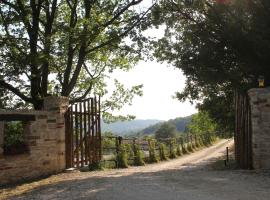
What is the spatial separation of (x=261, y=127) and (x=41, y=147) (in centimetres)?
668

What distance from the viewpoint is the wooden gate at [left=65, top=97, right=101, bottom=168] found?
1466 centimetres

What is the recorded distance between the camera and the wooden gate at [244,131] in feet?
45.8

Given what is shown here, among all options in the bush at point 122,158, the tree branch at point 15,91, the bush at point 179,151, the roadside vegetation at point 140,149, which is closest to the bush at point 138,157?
the roadside vegetation at point 140,149

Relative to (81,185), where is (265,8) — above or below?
above

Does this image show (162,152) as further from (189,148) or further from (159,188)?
(159,188)

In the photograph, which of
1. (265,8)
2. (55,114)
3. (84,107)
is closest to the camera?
(55,114)

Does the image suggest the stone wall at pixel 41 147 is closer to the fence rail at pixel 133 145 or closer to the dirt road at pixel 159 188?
the dirt road at pixel 159 188

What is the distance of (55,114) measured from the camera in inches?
551

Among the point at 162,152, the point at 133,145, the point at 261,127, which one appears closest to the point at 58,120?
the point at 261,127

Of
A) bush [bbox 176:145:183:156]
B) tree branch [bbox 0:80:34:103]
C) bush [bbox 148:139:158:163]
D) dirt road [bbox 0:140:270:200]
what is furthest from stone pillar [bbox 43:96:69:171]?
bush [bbox 176:145:183:156]

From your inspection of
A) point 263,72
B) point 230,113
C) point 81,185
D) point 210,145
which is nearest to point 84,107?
point 81,185

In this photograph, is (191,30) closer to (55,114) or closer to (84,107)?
(84,107)

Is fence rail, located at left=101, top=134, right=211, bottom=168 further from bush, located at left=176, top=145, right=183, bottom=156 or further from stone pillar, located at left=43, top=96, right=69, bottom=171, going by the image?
stone pillar, located at left=43, top=96, right=69, bottom=171

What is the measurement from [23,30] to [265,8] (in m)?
9.71
